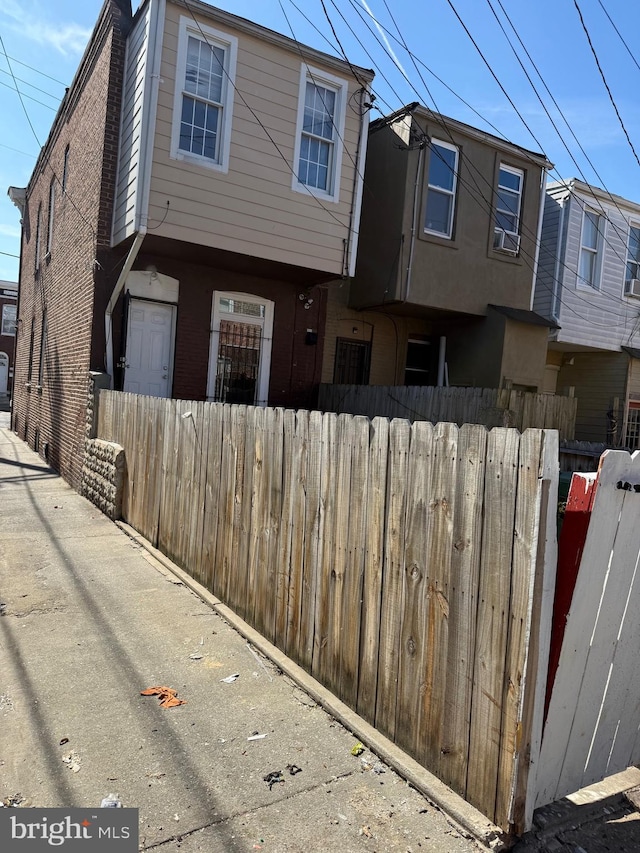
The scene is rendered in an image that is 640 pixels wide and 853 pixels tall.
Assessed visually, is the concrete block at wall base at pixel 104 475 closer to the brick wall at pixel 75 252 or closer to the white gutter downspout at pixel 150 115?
the brick wall at pixel 75 252

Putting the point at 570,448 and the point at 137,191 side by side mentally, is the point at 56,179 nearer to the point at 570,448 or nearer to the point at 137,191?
the point at 137,191

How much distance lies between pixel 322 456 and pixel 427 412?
6.32 metres

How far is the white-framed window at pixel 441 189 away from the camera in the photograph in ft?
39.4

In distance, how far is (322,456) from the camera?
3869 mm

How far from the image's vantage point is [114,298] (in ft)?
31.9

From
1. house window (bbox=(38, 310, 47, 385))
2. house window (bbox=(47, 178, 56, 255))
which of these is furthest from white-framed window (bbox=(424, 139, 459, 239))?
house window (bbox=(38, 310, 47, 385))

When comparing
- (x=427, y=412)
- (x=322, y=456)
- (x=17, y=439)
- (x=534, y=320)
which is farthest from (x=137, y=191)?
(x=17, y=439)

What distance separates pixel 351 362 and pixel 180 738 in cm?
1050

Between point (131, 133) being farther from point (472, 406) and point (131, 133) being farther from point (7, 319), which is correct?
point (7, 319)

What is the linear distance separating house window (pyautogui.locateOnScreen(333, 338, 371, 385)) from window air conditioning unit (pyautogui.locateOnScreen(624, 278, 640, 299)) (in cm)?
794

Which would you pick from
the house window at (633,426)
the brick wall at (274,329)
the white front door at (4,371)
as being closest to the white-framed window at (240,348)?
the brick wall at (274,329)

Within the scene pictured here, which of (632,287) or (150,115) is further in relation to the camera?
(632,287)

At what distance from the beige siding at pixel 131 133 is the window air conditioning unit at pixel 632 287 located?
1295cm

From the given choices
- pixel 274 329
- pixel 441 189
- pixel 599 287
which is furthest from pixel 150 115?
pixel 599 287
